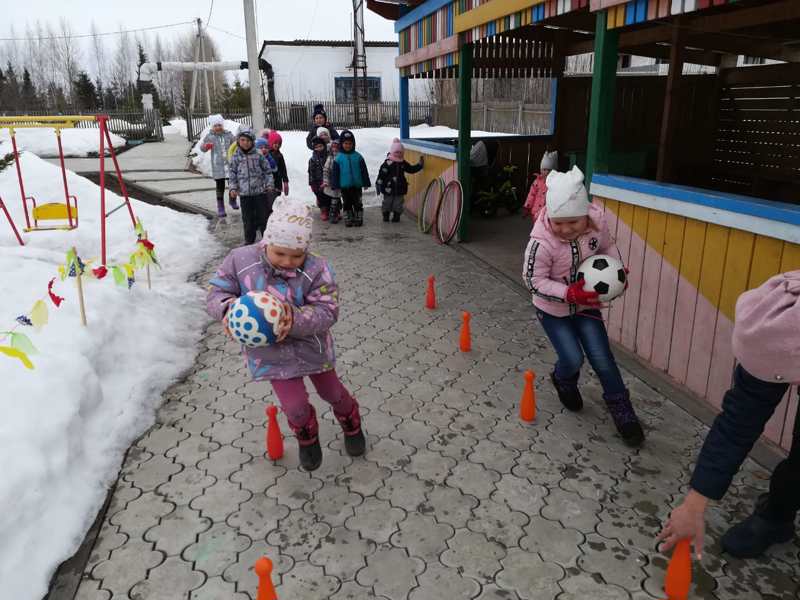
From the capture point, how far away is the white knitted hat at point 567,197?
12.1 feet

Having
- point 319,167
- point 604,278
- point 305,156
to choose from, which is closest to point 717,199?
point 604,278

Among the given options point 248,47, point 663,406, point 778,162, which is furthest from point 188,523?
point 248,47

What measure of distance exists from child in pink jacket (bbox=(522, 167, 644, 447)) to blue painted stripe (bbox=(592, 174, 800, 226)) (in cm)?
81

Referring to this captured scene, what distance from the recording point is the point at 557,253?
393 centimetres

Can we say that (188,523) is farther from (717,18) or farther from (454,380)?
(717,18)

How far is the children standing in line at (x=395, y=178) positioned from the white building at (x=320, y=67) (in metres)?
30.6

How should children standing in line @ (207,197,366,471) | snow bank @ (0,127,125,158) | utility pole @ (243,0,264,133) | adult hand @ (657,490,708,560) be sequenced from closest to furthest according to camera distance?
adult hand @ (657,490,708,560), children standing in line @ (207,197,366,471), utility pole @ (243,0,264,133), snow bank @ (0,127,125,158)

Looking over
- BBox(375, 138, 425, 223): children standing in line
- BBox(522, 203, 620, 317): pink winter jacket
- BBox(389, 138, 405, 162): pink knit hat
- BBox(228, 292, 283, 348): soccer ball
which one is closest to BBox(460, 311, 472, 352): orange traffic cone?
BBox(522, 203, 620, 317): pink winter jacket

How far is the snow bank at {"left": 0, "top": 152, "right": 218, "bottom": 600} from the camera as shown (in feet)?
9.94

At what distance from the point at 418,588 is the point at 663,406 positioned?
2525 millimetres

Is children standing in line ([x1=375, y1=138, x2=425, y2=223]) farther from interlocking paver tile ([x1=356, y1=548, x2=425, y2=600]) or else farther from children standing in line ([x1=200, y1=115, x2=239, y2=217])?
interlocking paver tile ([x1=356, y1=548, x2=425, y2=600])

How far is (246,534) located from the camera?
3.20 m

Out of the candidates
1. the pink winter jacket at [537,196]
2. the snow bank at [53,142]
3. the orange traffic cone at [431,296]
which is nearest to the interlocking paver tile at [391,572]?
the orange traffic cone at [431,296]

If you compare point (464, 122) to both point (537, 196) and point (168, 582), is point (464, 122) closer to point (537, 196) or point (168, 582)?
point (537, 196)
